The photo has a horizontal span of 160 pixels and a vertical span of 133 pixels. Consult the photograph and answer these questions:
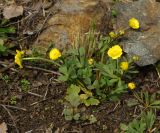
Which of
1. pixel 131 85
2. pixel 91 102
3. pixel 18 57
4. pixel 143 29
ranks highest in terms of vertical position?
pixel 143 29

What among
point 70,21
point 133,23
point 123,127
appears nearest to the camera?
point 123,127

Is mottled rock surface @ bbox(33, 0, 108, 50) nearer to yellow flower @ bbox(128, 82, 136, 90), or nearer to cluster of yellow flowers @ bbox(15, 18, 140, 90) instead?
cluster of yellow flowers @ bbox(15, 18, 140, 90)

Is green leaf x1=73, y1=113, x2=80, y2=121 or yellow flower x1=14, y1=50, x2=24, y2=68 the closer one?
green leaf x1=73, y1=113, x2=80, y2=121

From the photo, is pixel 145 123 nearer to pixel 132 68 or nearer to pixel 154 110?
pixel 154 110

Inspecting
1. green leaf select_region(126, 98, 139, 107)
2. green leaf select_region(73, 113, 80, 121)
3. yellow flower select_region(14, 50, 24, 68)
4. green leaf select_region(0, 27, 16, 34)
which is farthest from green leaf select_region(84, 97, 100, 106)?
green leaf select_region(0, 27, 16, 34)

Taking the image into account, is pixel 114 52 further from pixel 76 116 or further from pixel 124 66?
pixel 76 116

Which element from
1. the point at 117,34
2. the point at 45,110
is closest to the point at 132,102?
the point at 117,34
